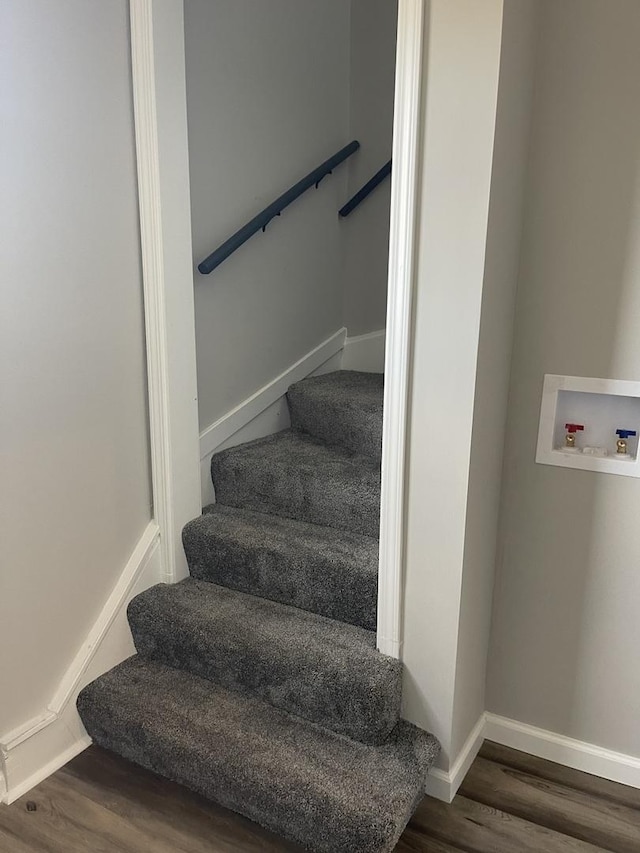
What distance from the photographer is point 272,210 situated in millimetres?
2443

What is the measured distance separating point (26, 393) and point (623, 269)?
149cm

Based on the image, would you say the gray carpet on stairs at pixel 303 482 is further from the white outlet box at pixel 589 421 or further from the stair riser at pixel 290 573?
the white outlet box at pixel 589 421

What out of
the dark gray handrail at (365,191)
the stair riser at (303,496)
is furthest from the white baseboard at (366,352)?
the stair riser at (303,496)

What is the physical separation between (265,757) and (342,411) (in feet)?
3.89

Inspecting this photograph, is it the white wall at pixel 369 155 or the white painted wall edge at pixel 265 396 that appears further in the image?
the white wall at pixel 369 155

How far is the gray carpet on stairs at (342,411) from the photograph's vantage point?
238cm

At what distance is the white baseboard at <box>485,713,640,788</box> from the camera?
1.85 meters

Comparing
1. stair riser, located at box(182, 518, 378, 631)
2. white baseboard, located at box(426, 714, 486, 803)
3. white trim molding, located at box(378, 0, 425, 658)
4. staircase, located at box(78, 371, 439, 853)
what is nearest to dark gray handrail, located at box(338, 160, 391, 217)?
staircase, located at box(78, 371, 439, 853)

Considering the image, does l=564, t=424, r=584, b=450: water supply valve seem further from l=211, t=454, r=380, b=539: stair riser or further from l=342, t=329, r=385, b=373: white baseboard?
l=342, t=329, r=385, b=373: white baseboard

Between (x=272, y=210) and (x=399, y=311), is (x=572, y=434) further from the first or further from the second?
(x=272, y=210)

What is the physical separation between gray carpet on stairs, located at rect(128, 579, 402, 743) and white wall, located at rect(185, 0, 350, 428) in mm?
672

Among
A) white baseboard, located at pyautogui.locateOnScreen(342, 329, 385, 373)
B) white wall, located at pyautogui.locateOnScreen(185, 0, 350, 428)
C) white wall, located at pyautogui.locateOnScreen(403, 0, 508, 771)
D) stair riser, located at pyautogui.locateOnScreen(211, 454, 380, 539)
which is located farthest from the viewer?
white baseboard, located at pyautogui.locateOnScreen(342, 329, 385, 373)

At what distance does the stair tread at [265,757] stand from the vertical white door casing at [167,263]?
1.43ft

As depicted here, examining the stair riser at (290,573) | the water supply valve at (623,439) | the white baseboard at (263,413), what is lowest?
the stair riser at (290,573)
